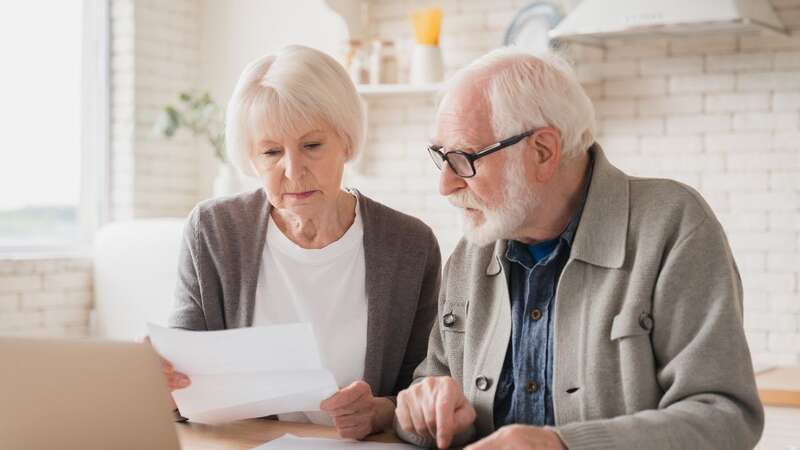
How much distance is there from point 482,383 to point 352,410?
0.22m

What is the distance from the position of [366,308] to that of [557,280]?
555 mm

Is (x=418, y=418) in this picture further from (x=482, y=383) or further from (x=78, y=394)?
(x=78, y=394)

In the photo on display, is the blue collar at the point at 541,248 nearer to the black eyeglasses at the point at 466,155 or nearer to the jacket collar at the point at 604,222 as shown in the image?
the jacket collar at the point at 604,222

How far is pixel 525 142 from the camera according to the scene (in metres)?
1.70

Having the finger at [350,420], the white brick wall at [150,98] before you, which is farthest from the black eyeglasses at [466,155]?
the white brick wall at [150,98]

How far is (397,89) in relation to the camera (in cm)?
453

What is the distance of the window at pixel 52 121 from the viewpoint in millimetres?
4680

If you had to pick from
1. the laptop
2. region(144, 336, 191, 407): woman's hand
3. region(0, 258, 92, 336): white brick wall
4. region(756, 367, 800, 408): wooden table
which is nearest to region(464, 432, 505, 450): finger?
the laptop

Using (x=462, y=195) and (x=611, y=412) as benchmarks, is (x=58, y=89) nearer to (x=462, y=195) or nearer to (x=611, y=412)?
(x=462, y=195)

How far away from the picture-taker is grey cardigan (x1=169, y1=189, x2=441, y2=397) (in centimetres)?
211

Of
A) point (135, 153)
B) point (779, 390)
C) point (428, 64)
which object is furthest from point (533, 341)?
point (135, 153)

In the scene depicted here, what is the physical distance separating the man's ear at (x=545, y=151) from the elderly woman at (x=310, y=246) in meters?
0.52

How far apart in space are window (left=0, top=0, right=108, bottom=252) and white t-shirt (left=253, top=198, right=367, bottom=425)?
110 inches

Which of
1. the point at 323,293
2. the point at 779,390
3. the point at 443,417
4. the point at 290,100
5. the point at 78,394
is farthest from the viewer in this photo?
the point at 779,390
